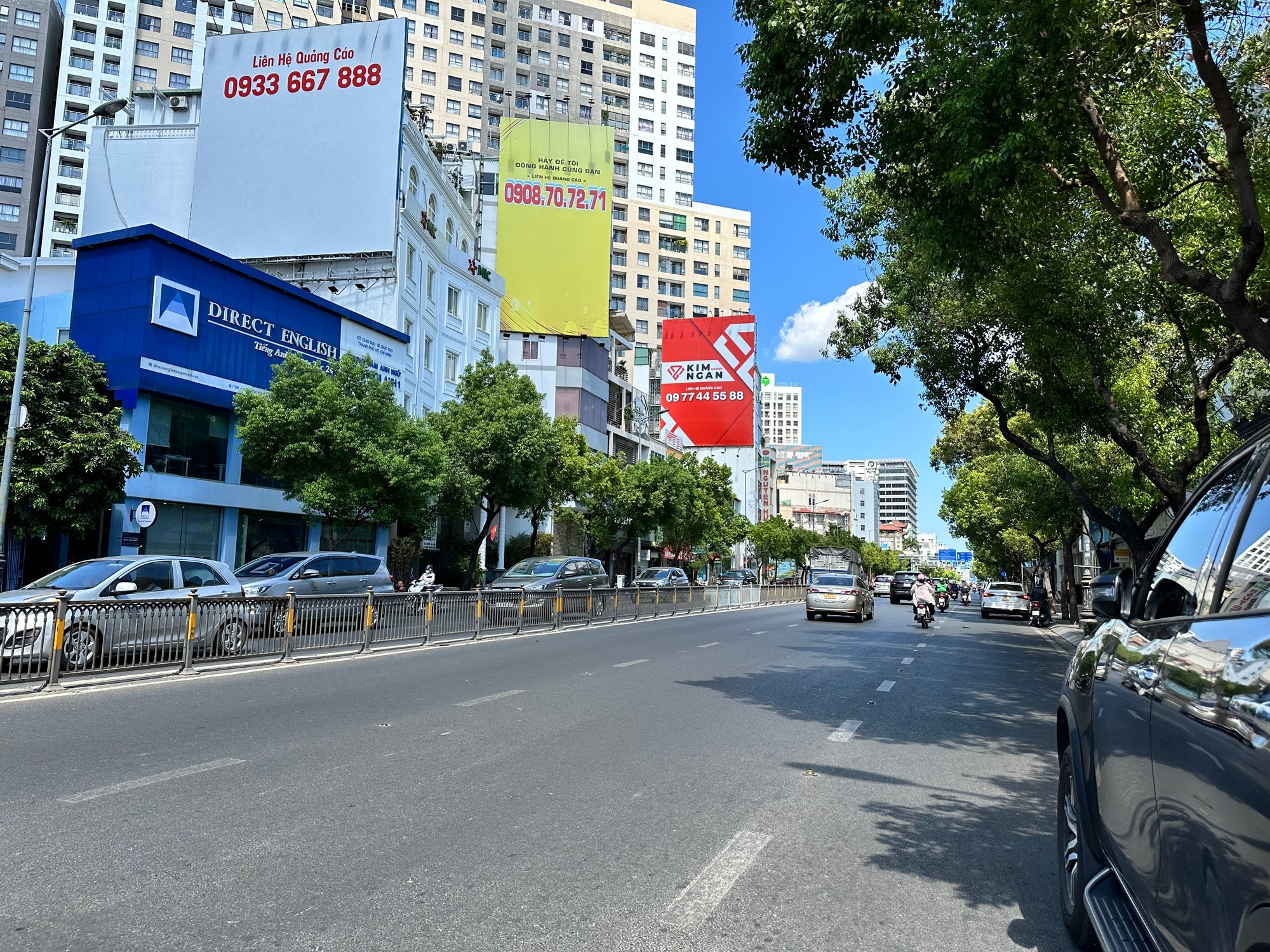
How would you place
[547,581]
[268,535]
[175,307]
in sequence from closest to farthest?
[547,581] → [175,307] → [268,535]

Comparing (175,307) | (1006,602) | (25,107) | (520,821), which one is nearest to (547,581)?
(175,307)

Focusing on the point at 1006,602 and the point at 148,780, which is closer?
the point at 148,780

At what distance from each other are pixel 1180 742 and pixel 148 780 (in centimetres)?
609

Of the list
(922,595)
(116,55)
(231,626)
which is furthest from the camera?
(116,55)

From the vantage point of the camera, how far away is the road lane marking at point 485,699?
9477 mm

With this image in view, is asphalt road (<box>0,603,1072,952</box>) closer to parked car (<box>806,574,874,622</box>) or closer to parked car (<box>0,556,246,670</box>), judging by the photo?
parked car (<box>0,556,246,670</box>)

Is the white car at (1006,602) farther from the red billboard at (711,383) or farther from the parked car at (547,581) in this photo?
the parked car at (547,581)

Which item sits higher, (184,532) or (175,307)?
(175,307)

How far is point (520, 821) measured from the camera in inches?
204

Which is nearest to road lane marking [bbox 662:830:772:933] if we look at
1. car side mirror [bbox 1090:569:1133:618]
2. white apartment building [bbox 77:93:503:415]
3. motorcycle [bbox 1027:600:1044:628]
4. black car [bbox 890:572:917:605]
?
car side mirror [bbox 1090:569:1133:618]

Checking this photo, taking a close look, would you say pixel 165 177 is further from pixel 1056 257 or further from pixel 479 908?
pixel 479 908

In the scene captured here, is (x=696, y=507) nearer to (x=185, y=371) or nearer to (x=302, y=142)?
(x=302, y=142)

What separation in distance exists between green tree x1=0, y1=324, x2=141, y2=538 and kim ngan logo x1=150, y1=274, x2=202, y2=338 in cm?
404

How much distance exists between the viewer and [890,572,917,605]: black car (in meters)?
53.2
